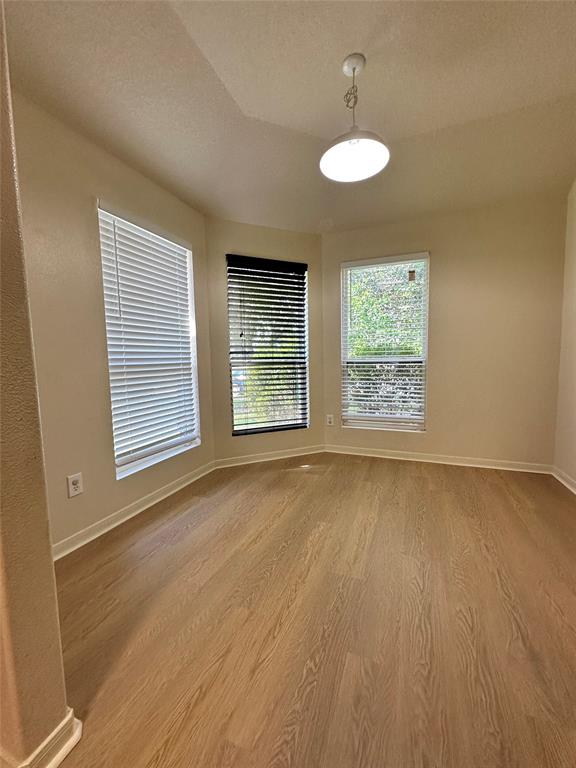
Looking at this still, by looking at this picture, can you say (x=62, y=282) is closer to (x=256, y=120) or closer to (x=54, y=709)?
(x=256, y=120)

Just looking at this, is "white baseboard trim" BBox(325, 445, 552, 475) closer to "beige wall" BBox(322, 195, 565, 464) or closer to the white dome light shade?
Result: "beige wall" BBox(322, 195, 565, 464)

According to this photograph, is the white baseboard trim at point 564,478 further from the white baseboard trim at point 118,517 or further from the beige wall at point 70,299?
the beige wall at point 70,299

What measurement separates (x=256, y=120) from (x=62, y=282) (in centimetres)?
147

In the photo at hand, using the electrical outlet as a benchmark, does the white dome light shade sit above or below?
above

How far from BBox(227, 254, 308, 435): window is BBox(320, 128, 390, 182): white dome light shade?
4.85ft

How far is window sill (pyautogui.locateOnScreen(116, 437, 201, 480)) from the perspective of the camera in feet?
7.07

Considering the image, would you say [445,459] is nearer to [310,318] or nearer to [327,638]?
[310,318]

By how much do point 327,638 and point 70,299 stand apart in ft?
6.87

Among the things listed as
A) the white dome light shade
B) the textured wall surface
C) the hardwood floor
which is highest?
the white dome light shade

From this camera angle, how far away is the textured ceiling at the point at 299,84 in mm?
1308

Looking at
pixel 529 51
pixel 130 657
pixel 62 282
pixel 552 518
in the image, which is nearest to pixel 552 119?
pixel 529 51

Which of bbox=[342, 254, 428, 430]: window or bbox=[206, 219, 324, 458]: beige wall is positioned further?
bbox=[342, 254, 428, 430]: window

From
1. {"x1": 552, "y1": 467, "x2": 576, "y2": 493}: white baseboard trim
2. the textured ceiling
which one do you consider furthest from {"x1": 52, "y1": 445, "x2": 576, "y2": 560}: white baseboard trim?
the textured ceiling

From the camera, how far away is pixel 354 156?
157cm
